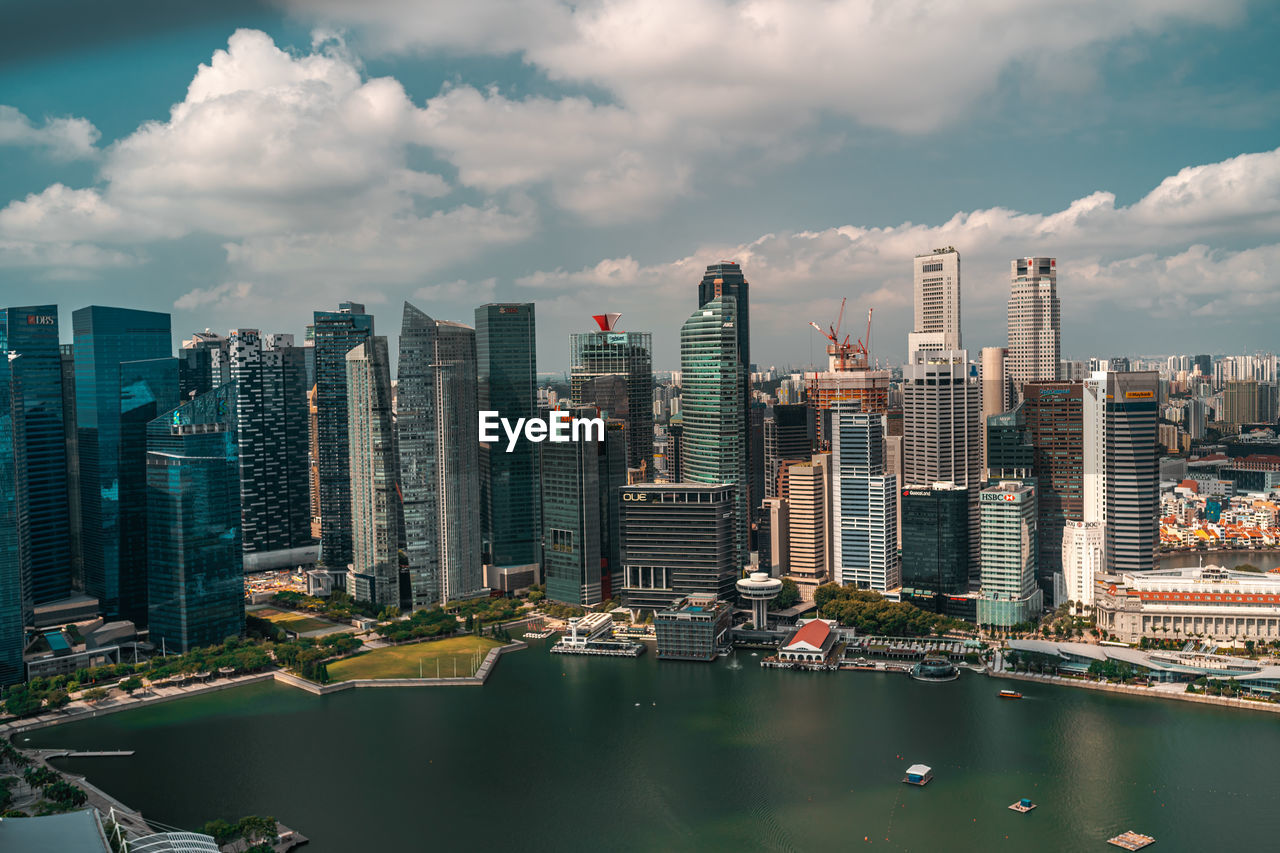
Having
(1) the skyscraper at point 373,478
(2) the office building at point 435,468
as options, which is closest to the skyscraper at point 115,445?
(1) the skyscraper at point 373,478

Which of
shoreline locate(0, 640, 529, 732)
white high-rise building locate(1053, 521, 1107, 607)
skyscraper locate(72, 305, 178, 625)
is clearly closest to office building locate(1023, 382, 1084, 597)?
white high-rise building locate(1053, 521, 1107, 607)

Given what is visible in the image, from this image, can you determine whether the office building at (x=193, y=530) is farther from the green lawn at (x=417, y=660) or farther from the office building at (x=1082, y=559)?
the office building at (x=1082, y=559)

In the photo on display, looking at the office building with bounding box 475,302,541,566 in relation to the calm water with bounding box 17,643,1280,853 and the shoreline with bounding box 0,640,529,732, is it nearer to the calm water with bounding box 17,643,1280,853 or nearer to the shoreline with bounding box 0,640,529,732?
the shoreline with bounding box 0,640,529,732

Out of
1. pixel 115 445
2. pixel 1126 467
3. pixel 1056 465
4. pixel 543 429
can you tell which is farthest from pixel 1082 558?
pixel 115 445

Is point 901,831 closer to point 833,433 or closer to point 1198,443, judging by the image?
point 833,433

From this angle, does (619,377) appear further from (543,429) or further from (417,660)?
(417,660)

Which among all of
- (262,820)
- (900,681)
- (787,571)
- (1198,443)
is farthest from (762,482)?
(1198,443)
